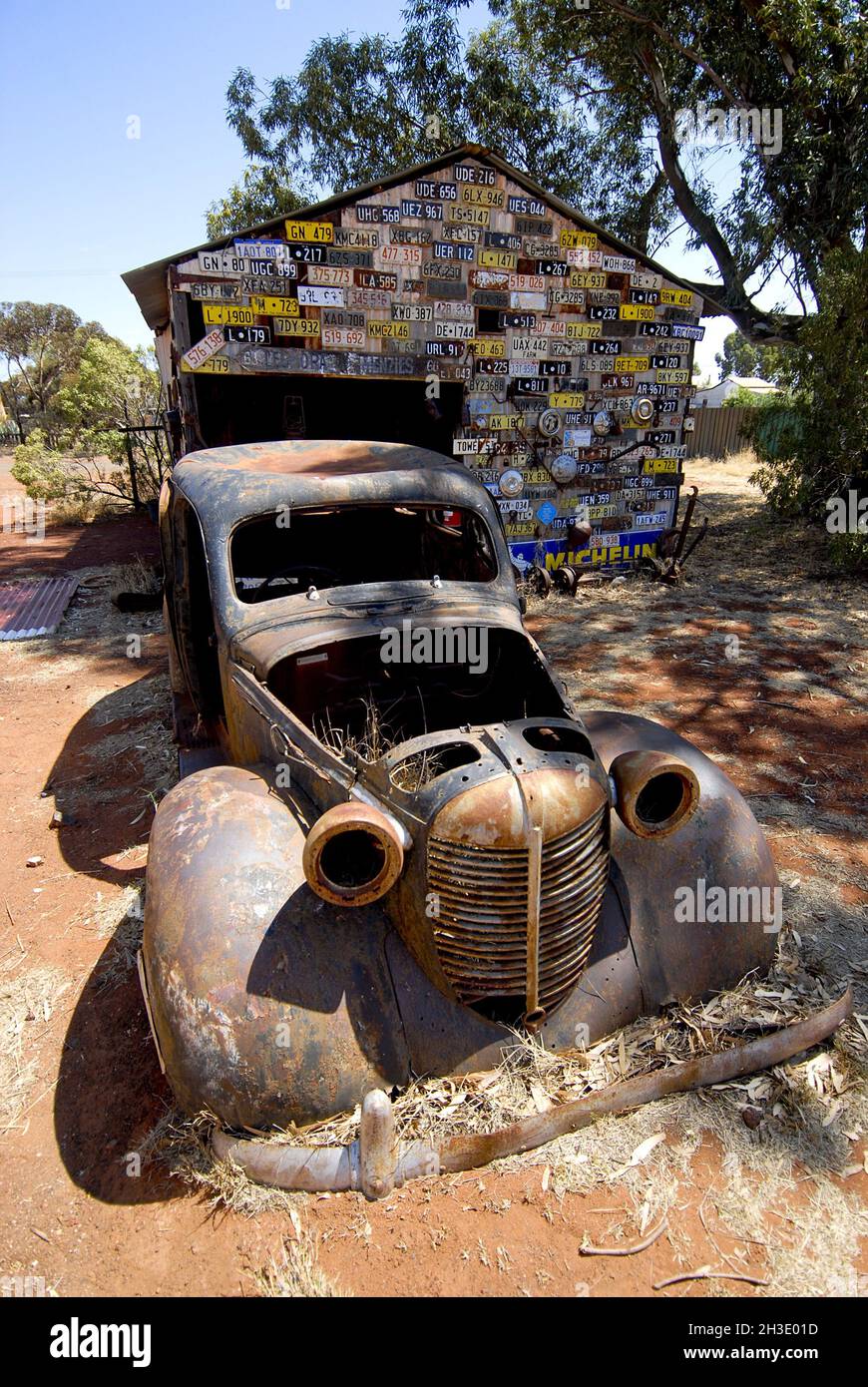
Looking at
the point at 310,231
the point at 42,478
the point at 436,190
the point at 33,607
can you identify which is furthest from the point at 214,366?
the point at 42,478

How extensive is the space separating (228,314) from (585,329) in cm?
434

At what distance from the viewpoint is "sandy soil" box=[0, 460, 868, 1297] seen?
2.29 metres

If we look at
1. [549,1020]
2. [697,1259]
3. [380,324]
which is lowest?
[697,1259]

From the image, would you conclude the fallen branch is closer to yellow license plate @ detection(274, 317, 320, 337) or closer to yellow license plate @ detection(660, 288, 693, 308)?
yellow license plate @ detection(274, 317, 320, 337)

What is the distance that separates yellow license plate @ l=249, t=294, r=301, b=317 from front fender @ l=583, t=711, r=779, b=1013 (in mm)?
6761

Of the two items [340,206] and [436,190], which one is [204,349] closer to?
[340,206]

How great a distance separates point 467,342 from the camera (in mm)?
9094

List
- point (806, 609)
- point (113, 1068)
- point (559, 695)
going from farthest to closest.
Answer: point (806, 609) → point (559, 695) → point (113, 1068)

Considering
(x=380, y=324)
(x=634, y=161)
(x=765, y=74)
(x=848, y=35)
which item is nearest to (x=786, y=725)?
(x=380, y=324)

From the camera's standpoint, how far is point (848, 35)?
1173 cm

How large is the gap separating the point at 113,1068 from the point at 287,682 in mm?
1799

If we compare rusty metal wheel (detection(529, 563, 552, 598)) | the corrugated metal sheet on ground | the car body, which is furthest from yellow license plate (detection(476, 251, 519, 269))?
the car body

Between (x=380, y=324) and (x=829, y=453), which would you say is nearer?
(x=380, y=324)
